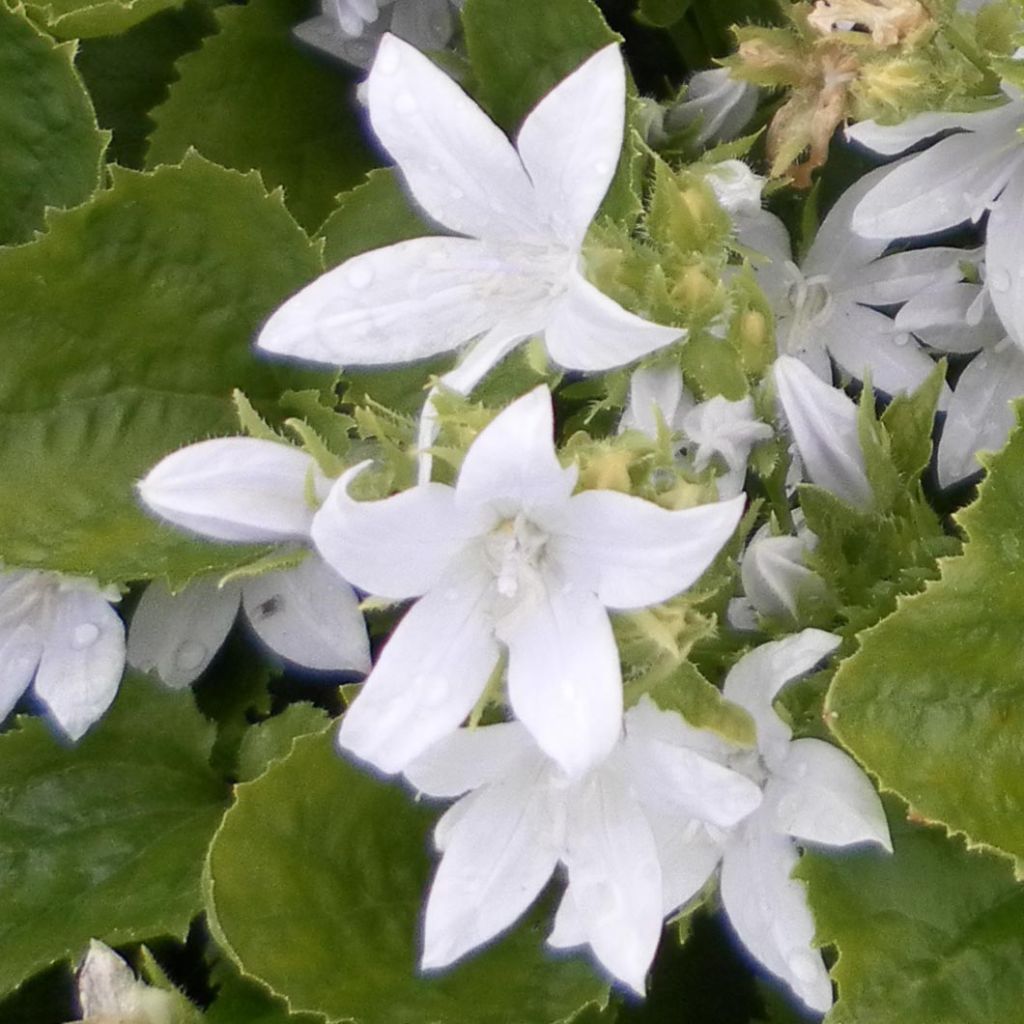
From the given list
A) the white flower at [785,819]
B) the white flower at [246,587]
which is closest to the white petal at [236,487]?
the white flower at [246,587]

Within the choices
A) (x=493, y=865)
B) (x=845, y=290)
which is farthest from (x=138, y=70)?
(x=493, y=865)

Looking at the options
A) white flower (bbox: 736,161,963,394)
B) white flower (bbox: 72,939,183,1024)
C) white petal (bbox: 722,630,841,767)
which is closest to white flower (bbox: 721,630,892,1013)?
white petal (bbox: 722,630,841,767)

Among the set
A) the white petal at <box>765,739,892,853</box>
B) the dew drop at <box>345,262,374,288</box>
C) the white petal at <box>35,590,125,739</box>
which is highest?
the dew drop at <box>345,262,374,288</box>

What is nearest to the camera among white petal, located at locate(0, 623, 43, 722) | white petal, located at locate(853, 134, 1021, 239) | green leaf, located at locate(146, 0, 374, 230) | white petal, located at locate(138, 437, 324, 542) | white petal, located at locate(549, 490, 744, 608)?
white petal, located at locate(549, 490, 744, 608)

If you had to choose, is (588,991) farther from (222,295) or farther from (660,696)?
(222,295)

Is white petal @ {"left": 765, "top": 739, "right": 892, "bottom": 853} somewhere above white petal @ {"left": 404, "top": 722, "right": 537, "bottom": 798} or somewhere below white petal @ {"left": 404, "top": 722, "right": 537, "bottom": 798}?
below

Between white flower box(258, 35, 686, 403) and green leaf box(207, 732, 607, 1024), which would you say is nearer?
white flower box(258, 35, 686, 403)

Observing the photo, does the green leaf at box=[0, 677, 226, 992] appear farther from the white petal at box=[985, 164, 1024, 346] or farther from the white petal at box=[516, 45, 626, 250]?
the white petal at box=[985, 164, 1024, 346]

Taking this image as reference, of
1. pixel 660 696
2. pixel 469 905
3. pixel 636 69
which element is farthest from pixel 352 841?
pixel 636 69
